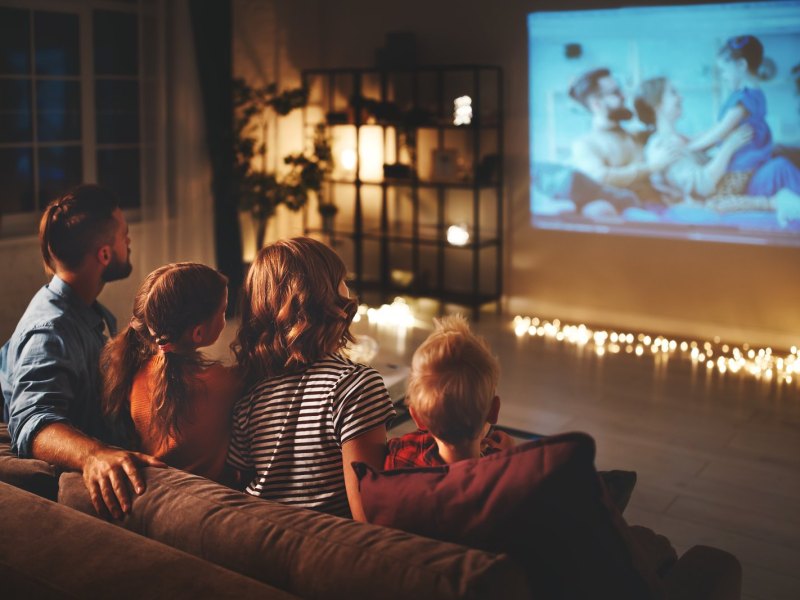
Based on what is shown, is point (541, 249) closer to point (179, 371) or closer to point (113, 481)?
point (179, 371)

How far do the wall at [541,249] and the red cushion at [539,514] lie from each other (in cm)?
462

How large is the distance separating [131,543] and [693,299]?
5.11m

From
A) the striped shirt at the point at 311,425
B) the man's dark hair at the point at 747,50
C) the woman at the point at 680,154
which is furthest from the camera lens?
the woman at the point at 680,154

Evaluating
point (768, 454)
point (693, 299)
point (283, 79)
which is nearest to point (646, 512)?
point (768, 454)

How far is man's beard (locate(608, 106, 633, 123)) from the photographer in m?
6.02

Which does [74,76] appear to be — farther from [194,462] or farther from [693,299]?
[194,462]

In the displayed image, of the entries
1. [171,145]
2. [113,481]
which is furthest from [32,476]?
[171,145]

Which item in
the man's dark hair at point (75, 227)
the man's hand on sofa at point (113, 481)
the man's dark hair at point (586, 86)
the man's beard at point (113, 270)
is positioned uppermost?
the man's dark hair at point (586, 86)

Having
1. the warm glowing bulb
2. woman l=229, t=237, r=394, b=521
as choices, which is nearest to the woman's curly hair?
woman l=229, t=237, r=394, b=521

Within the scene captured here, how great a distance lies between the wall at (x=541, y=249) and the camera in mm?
5738

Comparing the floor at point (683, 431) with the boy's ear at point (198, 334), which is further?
the floor at point (683, 431)

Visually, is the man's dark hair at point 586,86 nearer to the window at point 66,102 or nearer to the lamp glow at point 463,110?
the lamp glow at point 463,110

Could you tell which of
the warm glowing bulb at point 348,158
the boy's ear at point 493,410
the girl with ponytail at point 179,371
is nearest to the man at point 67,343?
the girl with ponytail at point 179,371

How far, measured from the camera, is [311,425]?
1816mm
